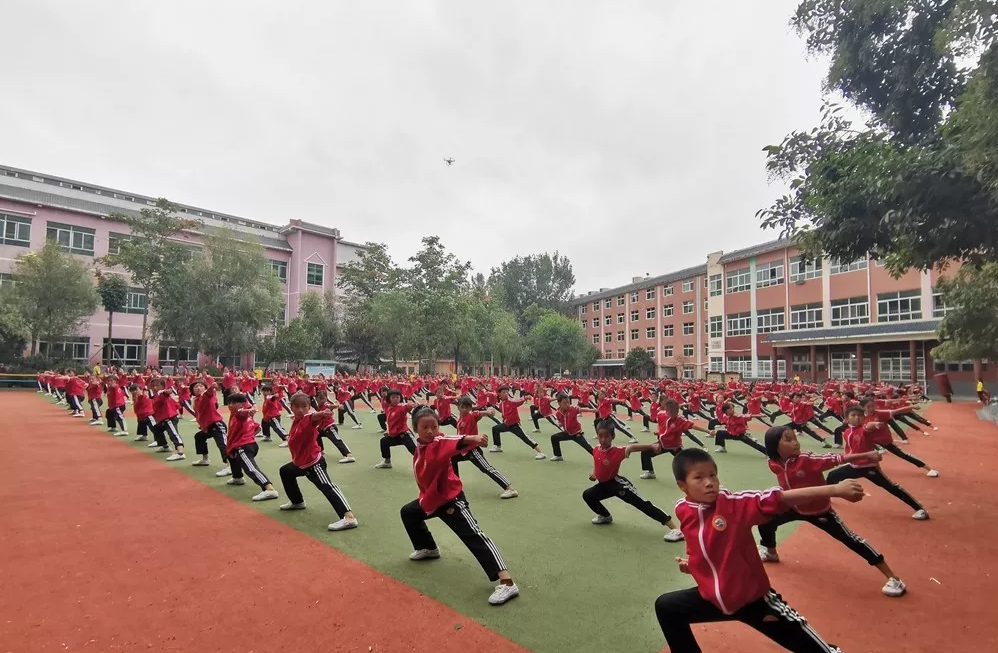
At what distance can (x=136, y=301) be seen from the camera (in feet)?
118

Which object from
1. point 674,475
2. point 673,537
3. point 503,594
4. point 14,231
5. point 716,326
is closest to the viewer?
point 674,475

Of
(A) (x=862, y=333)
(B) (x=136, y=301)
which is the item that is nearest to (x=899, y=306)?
(A) (x=862, y=333)

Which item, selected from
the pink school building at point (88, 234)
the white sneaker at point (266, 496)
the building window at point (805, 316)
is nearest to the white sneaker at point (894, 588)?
the white sneaker at point (266, 496)

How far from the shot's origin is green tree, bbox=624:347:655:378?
157 ft

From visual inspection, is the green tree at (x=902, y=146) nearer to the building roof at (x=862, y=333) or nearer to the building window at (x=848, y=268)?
the building roof at (x=862, y=333)

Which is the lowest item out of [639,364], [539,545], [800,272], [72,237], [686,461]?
[539,545]

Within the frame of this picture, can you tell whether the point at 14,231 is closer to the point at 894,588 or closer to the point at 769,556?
the point at 769,556

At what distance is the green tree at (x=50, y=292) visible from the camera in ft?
93.1

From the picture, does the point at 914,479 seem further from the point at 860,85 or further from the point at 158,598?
the point at 158,598

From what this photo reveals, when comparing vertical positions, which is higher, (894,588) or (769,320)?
(769,320)

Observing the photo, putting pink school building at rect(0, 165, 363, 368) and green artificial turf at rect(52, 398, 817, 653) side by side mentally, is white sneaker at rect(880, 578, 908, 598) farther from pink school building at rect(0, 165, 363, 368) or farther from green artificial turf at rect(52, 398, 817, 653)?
pink school building at rect(0, 165, 363, 368)

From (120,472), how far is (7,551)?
3.54 metres

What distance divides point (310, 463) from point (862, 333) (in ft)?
112

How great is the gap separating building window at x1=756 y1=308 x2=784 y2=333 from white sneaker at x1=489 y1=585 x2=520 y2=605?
3947 centimetres
